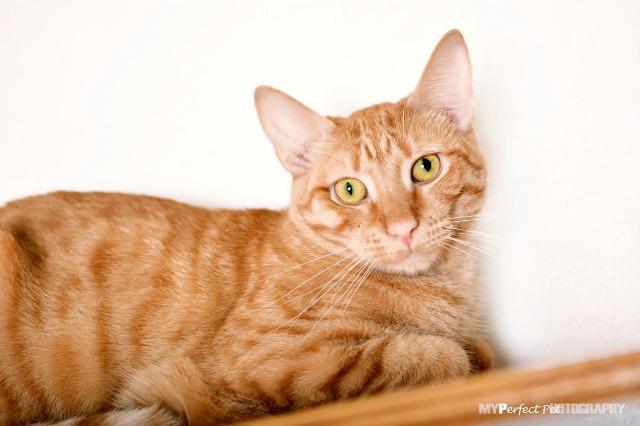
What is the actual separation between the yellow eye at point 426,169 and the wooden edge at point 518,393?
105 cm

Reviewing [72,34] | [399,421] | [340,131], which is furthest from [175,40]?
[399,421]

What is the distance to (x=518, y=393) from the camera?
94 centimetres

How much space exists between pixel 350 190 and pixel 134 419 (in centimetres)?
101

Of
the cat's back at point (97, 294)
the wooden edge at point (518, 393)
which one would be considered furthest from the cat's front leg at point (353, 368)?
the wooden edge at point (518, 393)

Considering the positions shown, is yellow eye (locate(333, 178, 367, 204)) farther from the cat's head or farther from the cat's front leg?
the cat's front leg

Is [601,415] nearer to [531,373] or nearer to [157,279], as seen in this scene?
[531,373]

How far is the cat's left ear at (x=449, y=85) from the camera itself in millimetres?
2006

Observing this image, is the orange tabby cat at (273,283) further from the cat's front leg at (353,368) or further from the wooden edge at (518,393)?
the wooden edge at (518,393)

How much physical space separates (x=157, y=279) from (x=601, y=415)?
1.52 metres

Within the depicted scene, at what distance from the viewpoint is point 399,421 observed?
3.11 ft

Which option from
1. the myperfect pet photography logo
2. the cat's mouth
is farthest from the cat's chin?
the myperfect pet photography logo

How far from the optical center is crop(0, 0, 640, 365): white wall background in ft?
5.91

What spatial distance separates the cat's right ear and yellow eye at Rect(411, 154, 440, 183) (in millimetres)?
375

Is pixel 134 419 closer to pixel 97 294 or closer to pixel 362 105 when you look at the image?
pixel 97 294
